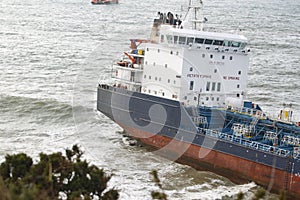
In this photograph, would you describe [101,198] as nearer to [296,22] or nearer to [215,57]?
[215,57]

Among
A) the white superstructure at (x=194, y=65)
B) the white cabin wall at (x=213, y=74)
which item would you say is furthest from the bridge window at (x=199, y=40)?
the white cabin wall at (x=213, y=74)

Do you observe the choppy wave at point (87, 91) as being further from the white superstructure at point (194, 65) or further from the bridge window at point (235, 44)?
the white superstructure at point (194, 65)

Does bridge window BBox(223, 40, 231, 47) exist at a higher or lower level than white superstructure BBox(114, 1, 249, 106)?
higher

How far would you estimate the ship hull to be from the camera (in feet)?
63.0

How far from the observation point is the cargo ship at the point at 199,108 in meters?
20.6

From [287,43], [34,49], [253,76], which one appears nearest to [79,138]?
[253,76]

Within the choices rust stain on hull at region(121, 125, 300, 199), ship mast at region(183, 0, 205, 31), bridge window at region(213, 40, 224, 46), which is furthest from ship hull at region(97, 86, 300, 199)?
ship mast at region(183, 0, 205, 31)

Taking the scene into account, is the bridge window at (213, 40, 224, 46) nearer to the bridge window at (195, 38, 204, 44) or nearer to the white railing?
the bridge window at (195, 38, 204, 44)

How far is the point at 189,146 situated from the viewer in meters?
22.2

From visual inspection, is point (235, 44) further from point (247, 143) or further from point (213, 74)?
point (247, 143)

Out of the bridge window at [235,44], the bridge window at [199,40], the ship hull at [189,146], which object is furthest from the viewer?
the bridge window at [235,44]

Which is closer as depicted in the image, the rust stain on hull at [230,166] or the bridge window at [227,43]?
the rust stain on hull at [230,166]

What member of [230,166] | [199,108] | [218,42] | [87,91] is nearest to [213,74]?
[218,42]

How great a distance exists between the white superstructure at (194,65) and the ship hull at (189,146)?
937mm
